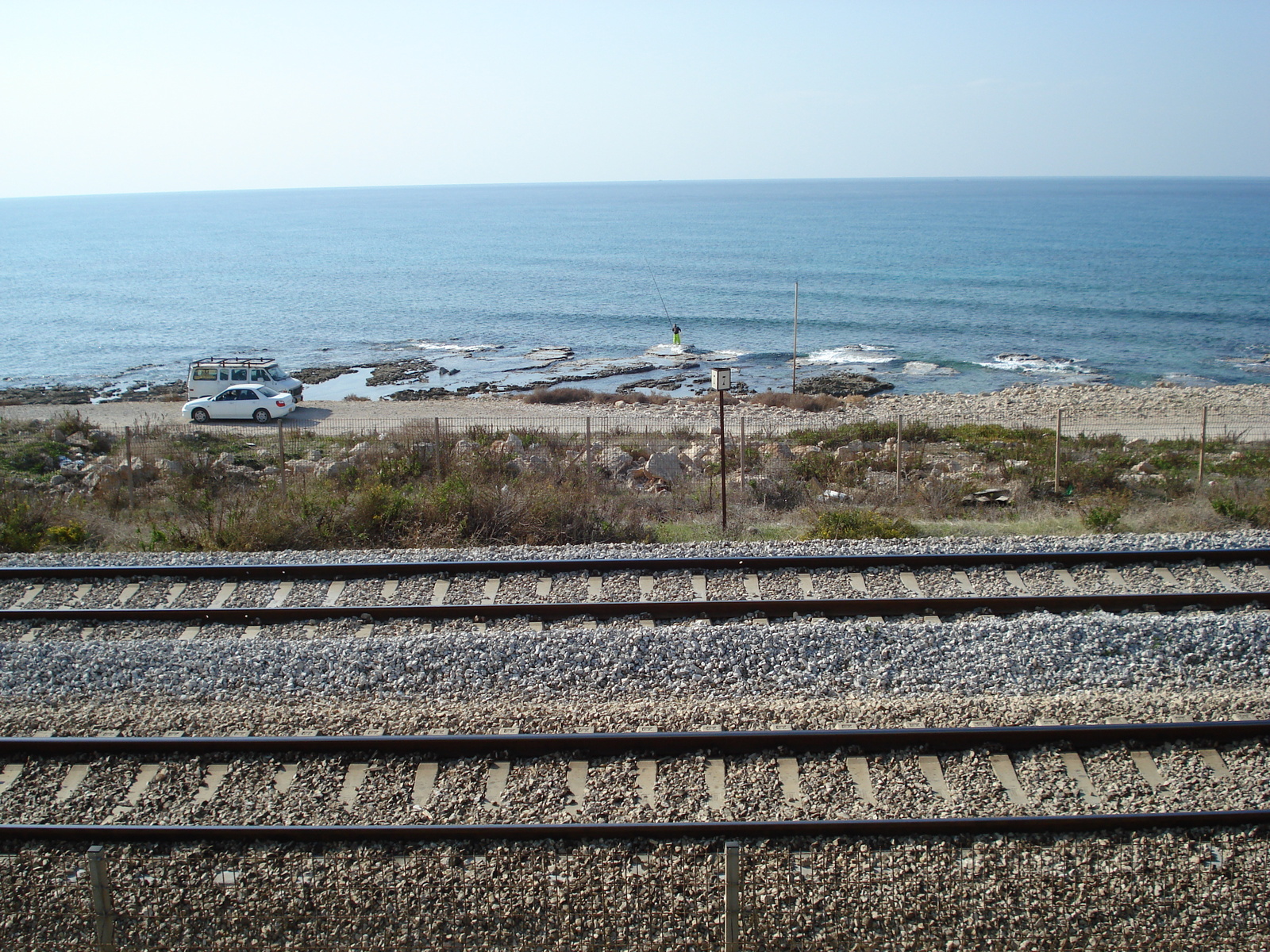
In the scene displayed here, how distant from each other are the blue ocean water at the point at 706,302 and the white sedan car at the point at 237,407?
1858cm

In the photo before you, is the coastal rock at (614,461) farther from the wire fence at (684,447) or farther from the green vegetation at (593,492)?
the green vegetation at (593,492)

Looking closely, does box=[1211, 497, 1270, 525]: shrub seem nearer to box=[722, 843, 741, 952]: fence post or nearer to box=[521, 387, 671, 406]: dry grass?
box=[722, 843, 741, 952]: fence post

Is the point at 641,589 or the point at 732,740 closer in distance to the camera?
the point at 732,740

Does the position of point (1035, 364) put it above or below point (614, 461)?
below

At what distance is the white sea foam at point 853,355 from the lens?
51562 millimetres

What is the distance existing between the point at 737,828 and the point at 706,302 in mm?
69614

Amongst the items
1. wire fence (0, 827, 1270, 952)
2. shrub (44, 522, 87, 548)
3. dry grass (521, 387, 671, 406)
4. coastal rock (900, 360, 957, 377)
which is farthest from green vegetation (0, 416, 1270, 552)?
coastal rock (900, 360, 957, 377)

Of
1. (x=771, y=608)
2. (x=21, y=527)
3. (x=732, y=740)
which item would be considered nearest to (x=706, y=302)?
(x=21, y=527)

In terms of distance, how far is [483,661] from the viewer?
342 inches

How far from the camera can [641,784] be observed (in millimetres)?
6859

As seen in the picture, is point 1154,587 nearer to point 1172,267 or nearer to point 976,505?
point 976,505

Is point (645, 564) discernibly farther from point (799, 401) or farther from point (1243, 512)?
point (799, 401)

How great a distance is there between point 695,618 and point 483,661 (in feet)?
7.92

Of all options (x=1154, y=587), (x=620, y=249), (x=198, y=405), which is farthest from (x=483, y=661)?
(x=620, y=249)
